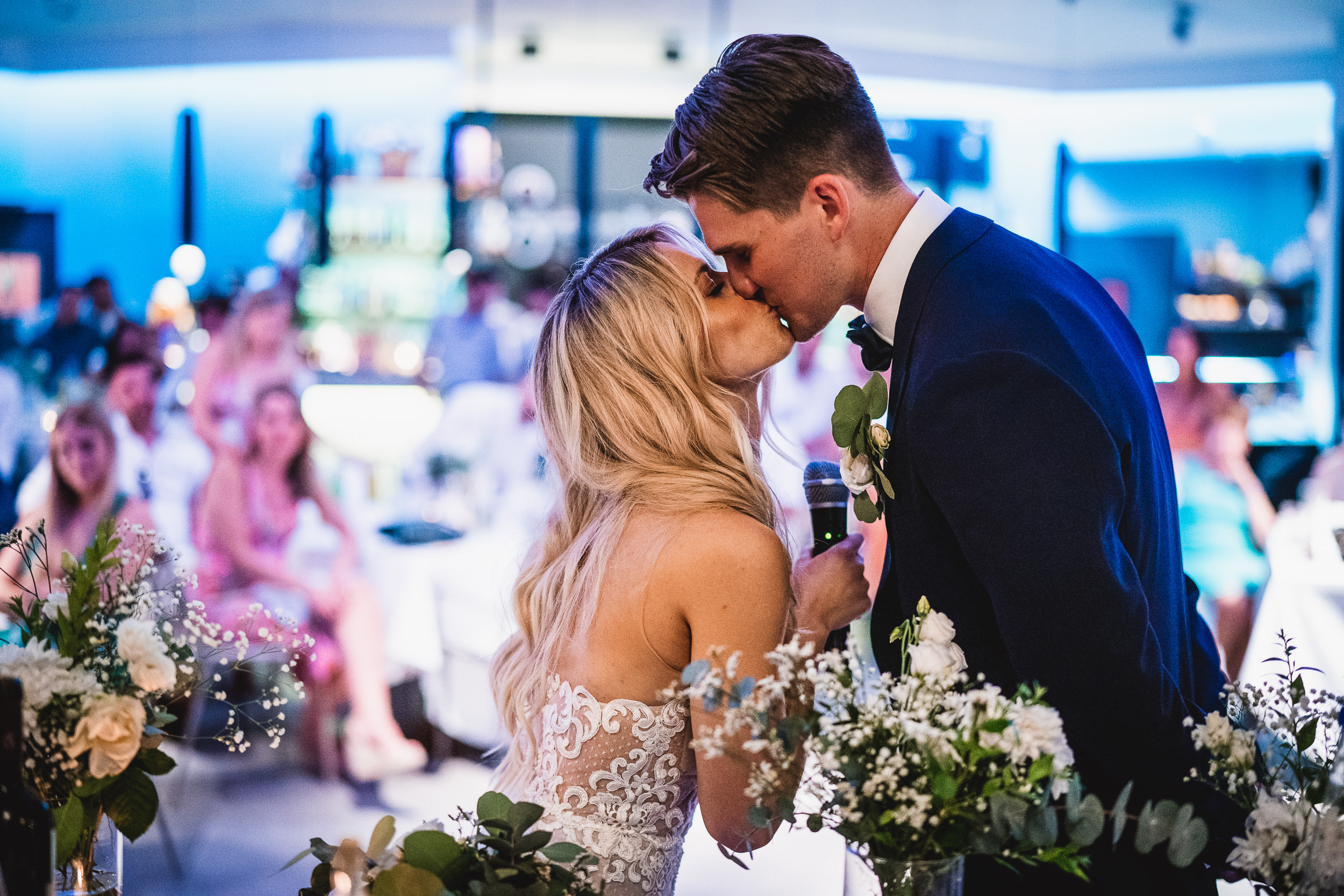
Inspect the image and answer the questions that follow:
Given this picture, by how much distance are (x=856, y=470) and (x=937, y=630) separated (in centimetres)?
32

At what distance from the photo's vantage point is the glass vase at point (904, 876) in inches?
38.3

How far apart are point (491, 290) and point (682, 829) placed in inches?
212

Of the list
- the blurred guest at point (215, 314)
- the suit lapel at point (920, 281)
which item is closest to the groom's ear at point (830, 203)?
the suit lapel at point (920, 281)

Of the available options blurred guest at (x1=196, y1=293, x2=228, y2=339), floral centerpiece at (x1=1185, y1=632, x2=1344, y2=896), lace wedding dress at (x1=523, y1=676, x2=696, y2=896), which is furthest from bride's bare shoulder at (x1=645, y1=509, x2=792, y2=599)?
blurred guest at (x1=196, y1=293, x2=228, y2=339)

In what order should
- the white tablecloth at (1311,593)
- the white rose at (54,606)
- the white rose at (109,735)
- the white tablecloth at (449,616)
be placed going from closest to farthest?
the white rose at (109,735) < the white rose at (54,606) < the white tablecloth at (1311,593) < the white tablecloth at (449,616)

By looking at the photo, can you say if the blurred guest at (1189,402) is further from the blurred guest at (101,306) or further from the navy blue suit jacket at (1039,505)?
the blurred guest at (101,306)

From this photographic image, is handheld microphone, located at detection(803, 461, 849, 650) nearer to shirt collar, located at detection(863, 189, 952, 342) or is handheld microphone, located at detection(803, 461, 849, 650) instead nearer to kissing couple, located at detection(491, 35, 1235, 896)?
kissing couple, located at detection(491, 35, 1235, 896)

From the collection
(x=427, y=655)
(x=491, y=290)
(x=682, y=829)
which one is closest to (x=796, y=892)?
(x=427, y=655)

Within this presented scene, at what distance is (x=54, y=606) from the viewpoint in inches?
50.7

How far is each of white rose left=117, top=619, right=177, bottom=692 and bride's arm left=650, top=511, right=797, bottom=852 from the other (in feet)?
2.11

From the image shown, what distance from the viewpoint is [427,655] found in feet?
13.9

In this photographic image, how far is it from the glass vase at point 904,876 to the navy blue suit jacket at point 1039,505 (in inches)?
11.7

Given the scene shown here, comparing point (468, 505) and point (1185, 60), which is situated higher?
point (1185, 60)

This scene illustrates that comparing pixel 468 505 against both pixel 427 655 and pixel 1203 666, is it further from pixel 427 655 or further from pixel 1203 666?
pixel 1203 666
